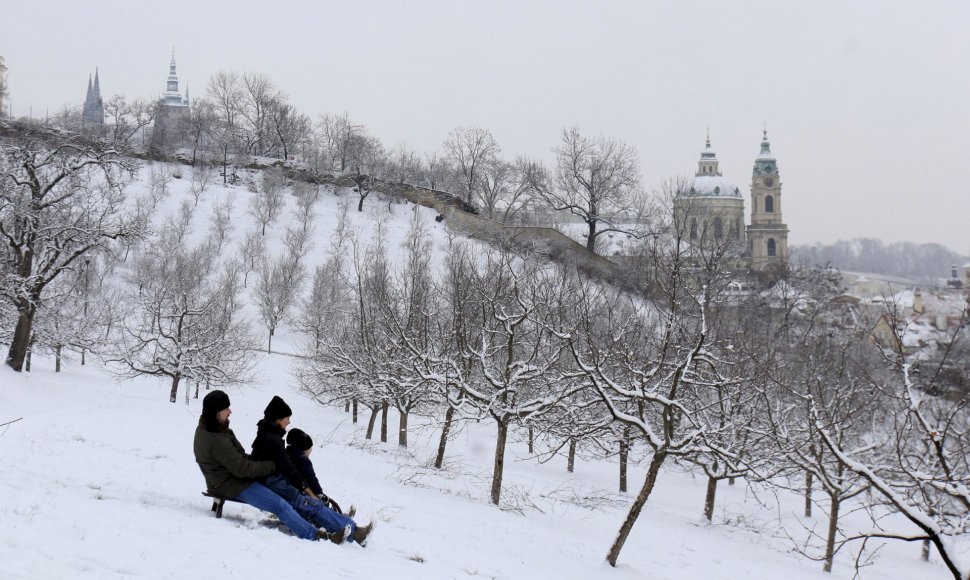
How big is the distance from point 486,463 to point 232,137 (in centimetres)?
5679

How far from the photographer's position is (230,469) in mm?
6395

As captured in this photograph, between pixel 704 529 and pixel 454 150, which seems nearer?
pixel 704 529

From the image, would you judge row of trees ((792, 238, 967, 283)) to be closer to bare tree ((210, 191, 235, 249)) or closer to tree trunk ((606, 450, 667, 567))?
bare tree ((210, 191, 235, 249))

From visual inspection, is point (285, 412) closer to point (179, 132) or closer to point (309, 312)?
point (309, 312)

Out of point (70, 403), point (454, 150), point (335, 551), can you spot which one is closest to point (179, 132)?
point (454, 150)

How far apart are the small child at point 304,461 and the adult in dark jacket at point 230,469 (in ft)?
1.13

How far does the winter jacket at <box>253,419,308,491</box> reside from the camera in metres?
6.65

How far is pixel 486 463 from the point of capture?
68.2ft

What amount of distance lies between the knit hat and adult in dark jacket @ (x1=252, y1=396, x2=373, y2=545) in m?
0.37

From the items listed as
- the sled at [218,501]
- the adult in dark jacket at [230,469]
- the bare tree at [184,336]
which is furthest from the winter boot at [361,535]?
the bare tree at [184,336]

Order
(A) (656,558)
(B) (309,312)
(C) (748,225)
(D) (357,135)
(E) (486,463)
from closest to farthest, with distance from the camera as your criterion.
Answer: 1. (A) (656,558)
2. (E) (486,463)
3. (B) (309,312)
4. (D) (357,135)
5. (C) (748,225)

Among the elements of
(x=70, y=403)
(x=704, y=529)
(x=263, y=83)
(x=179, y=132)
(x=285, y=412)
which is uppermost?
(x=263, y=83)

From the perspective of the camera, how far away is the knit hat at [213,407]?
6496 millimetres

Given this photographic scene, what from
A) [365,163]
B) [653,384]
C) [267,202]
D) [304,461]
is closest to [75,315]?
[653,384]
